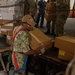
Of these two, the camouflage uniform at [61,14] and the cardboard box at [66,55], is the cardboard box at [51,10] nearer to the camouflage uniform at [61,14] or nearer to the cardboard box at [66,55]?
the camouflage uniform at [61,14]

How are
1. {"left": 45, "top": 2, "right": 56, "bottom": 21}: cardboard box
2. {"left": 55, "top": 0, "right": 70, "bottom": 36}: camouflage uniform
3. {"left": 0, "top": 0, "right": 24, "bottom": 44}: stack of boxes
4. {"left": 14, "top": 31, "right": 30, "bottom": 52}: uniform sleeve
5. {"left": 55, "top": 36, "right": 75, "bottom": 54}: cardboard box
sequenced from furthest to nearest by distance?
{"left": 45, "top": 2, "right": 56, "bottom": 21}: cardboard box
{"left": 55, "top": 0, "right": 70, "bottom": 36}: camouflage uniform
{"left": 0, "top": 0, "right": 24, "bottom": 44}: stack of boxes
{"left": 14, "top": 31, "right": 30, "bottom": 52}: uniform sleeve
{"left": 55, "top": 36, "right": 75, "bottom": 54}: cardboard box

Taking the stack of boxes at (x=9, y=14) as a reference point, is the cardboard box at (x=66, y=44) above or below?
below

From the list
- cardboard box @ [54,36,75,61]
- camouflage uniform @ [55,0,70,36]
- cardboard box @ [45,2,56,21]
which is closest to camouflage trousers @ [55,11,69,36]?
camouflage uniform @ [55,0,70,36]

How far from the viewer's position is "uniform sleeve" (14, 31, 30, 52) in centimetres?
316

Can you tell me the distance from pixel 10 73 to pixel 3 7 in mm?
1645

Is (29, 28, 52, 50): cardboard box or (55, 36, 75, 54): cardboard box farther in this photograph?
(29, 28, 52, 50): cardboard box

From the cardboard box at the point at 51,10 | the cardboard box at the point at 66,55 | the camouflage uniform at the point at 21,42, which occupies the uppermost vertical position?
the cardboard box at the point at 51,10

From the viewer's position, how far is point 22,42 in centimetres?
318

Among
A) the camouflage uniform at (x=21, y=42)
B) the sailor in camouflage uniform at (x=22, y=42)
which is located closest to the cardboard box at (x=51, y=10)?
the sailor in camouflage uniform at (x=22, y=42)

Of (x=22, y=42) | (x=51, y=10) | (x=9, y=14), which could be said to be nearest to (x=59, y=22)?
(x=51, y=10)

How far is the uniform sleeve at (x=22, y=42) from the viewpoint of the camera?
316 centimetres

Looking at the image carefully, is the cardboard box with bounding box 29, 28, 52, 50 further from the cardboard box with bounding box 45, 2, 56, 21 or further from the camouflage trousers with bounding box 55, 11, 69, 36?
the cardboard box with bounding box 45, 2, 56, 21

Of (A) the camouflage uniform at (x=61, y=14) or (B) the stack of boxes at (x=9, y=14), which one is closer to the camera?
(B) the stack of boxes at (x=9, y=14)

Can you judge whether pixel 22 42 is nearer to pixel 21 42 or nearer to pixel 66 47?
pixel 21 42
